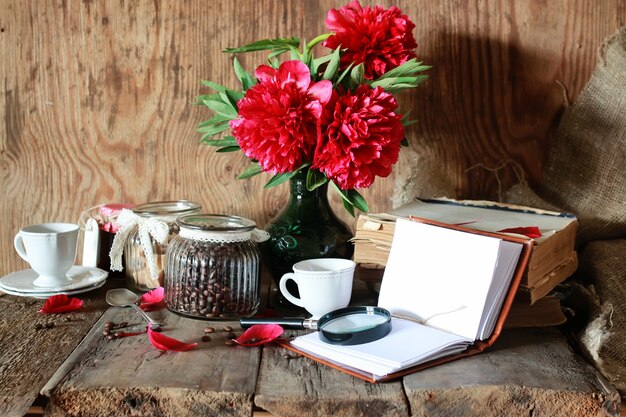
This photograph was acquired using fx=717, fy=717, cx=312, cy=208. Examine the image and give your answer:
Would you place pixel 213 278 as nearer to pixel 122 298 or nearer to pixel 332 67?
pixel 122 298

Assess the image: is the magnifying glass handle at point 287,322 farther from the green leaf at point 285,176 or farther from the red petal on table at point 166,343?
the green leaf at point 285,176

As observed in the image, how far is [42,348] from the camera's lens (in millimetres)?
996

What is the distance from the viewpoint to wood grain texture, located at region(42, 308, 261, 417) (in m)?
0.85

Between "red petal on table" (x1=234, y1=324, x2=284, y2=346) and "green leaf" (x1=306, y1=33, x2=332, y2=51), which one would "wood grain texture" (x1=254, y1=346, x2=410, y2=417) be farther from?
"green leaf" (x1=306, y1=33, x2=332, y2=51)

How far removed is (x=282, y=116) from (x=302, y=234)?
22 centimetres

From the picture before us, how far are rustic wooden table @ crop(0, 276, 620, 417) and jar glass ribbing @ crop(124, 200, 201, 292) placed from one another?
25 cm

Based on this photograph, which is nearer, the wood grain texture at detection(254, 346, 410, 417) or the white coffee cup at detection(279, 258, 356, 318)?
the wood grain texture at detection(254, 346, 410, 417)

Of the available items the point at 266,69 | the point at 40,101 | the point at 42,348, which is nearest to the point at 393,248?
the point at 266,69

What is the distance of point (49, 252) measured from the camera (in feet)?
3.95

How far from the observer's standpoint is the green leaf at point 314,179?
3.63 feet

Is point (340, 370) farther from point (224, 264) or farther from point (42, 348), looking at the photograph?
point (42, 348)

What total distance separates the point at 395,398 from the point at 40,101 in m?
0.95

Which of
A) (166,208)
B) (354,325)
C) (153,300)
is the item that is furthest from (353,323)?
(166,208)

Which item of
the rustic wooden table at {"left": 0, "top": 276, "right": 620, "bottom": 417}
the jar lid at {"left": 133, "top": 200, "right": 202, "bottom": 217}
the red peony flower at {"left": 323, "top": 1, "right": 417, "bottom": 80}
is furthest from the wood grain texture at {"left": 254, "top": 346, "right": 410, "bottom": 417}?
the red peony flower at {"left": 323, "top": 1, "right": 417, "bottom": 80}
